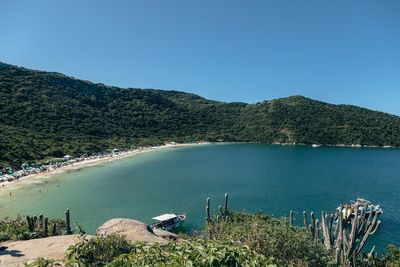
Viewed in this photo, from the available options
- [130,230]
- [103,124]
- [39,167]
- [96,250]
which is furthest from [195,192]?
[103,124]

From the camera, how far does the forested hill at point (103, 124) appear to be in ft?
318

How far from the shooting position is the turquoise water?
42.6 meters

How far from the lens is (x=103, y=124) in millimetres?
142375

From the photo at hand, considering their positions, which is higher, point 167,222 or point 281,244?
point 281,244

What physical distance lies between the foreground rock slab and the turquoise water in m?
21.6

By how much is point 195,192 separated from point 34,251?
145 feet

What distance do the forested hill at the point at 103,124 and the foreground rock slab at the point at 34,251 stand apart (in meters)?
68.0

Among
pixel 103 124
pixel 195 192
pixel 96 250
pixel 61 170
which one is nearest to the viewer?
pixel 96 250

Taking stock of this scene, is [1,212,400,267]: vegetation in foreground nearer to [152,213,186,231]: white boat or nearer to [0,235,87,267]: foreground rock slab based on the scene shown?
[0,235,87,267]: foreground rock slab

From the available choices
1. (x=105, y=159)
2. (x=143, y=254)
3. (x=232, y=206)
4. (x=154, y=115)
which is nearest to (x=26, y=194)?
(x=232, y=206)

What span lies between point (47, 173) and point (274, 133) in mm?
140829

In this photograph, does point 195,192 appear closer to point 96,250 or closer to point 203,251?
point 96,250

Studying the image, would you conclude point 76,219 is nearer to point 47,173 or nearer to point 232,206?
point 232,206

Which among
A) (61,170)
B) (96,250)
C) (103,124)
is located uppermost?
(103,124)
